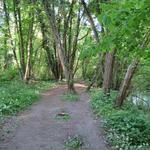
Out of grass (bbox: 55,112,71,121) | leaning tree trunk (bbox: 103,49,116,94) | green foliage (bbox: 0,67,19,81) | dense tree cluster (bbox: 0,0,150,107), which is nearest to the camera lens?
dense tree cluster (bbox: 0,0,150,107)

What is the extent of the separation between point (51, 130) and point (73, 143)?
1489mm

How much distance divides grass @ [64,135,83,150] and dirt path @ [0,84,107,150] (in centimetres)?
12

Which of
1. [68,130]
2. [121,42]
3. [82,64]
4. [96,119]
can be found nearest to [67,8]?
[96,119]

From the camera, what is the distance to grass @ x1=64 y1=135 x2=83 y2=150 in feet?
25.2

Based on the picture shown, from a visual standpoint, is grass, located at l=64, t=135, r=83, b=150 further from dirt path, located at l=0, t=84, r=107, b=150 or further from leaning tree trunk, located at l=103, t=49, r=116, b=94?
leaning tree trunk, located at l=103, t=49, r=116, b=94

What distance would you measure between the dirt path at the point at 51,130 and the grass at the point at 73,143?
0.12 metres

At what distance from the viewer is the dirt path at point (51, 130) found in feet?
25.7

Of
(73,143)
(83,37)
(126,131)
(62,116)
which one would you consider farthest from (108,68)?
(83,37)

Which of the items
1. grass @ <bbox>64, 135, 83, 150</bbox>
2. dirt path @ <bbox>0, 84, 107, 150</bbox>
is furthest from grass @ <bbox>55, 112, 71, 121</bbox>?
grass @ <bbox>64, 135, 83, 150</bbox>

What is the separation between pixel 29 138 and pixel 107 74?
25.5 feet

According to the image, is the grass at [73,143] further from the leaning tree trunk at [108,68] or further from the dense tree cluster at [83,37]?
the leaning tree trunk at [108,68]

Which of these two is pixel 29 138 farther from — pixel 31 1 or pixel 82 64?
pixel 82 64

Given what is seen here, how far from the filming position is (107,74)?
15.3 m

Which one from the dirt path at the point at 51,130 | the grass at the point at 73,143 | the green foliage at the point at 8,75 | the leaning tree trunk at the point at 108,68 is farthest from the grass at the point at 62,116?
the green foliage at the point at 8,75
